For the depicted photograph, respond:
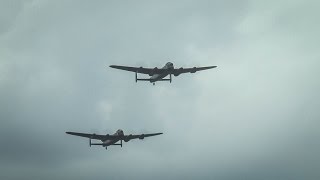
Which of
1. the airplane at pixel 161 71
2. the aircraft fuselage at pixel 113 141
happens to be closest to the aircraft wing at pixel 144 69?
the airplane at pixel 161 71

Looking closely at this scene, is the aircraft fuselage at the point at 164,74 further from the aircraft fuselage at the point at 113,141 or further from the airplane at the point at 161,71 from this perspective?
the aircraft fuselage at the point at 113,141

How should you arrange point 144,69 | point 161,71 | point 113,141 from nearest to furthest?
point 161,71 < point 144,69 < point 113,141

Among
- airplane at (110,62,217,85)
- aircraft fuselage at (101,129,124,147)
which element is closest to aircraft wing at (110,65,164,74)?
airplane at (110,62,217,85)

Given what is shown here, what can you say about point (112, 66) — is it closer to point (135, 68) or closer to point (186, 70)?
point (135, 68)

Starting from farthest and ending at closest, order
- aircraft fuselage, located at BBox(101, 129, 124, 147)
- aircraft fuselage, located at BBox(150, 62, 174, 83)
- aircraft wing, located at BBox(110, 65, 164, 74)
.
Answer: aircraft fuselage, located at BBox(101, 129, 124, 147) < aircraft wing, located at BBox(110, 65, 164, 74) < aircraft fuselage, located at BBox(150, 62, 174, 83)

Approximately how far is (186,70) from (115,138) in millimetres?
27331

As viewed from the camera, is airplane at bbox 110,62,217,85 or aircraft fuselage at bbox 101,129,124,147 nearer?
airplane at bbox 110,62,217,85

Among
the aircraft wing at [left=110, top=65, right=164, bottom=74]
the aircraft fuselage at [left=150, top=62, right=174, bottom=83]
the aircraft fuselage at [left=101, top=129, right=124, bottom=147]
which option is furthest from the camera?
the aircraft fuselage at [left=101, top=129, right=124, bottom=147]

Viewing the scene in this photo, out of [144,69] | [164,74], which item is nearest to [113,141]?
[144,69]

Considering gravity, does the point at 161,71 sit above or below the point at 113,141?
above

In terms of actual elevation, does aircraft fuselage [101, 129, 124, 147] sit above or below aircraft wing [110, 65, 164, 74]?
below

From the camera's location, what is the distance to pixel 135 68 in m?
120

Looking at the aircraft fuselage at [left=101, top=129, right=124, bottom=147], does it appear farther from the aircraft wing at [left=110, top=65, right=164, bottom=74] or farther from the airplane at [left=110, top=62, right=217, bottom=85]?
the aircraft wing at [left=110, top=65, right=164, bottom=74]

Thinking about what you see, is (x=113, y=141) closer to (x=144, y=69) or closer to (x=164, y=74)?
(x=144, y=69)
